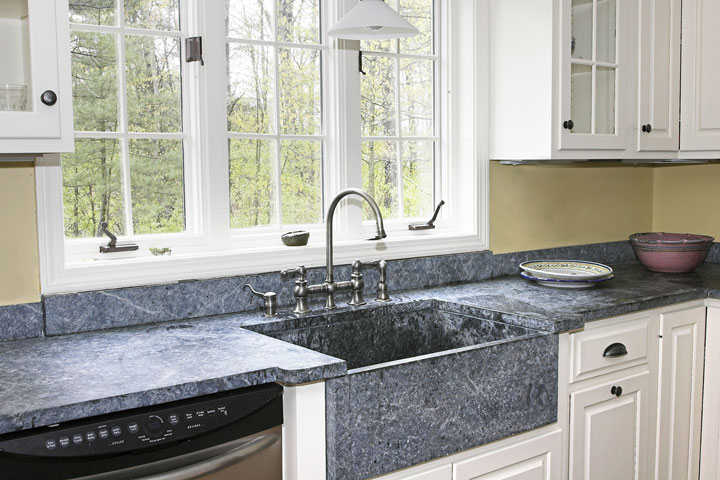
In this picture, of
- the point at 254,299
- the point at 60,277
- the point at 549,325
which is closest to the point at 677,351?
the point at 549,325

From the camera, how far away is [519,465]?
217 cm

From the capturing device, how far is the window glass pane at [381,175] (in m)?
2.88

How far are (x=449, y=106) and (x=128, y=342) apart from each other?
1.65 metres

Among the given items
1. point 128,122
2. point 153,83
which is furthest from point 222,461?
point 153,83

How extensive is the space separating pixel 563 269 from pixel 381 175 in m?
0.82

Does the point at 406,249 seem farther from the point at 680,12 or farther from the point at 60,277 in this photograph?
the point at 680,12

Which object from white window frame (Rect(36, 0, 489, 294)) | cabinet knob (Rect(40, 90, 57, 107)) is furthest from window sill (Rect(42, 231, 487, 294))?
cabinet knob (Rect(40, 90, 57, 107))

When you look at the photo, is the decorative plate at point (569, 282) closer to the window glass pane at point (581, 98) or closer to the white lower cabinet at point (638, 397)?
the white lower cabinet at point (638, 397)

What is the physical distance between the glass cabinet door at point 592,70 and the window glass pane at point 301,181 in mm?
916

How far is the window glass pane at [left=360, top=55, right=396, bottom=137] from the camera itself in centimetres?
285

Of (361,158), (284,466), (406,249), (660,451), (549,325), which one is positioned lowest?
(660,451)

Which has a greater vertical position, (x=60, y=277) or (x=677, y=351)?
(x=60, y=277)

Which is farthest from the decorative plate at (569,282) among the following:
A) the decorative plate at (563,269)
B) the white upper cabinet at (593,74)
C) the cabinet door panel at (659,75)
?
the cabinet door panel at (659,75)

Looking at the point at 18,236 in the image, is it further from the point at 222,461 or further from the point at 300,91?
the point at 300,91
